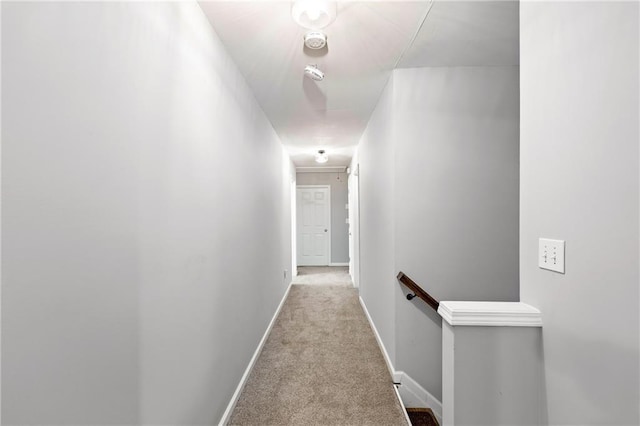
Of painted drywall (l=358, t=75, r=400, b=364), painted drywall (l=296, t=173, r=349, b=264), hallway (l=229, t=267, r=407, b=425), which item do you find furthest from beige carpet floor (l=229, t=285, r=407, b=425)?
painted drywall (l=296, t=173, r=349, b=264)

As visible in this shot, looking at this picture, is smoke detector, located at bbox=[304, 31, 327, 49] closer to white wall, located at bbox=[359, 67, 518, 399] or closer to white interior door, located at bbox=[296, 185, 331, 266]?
white wall, located at bbox=[359, 67, 518, 399]

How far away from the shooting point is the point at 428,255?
230 cm

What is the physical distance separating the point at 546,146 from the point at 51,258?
1.51m

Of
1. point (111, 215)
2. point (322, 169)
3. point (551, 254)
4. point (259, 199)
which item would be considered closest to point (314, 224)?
point (322, 169)

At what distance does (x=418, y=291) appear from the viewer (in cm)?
221

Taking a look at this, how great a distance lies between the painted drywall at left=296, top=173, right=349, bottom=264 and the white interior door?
120 millimetres

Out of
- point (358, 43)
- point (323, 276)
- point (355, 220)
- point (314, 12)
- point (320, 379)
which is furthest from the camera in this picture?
point (323, 276)

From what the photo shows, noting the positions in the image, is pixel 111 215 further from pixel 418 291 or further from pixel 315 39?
pixel 418 291

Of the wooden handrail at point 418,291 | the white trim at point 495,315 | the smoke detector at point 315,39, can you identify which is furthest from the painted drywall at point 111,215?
the wooden handrail at point 418,291

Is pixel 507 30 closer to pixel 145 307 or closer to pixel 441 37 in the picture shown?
pixel 441 37

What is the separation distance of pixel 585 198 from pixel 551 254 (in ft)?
0.75

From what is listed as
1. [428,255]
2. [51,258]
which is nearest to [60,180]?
[51,258]

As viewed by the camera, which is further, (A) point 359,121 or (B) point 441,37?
(A) point 359,121

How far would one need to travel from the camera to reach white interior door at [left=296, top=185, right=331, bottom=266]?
24.1 ft
